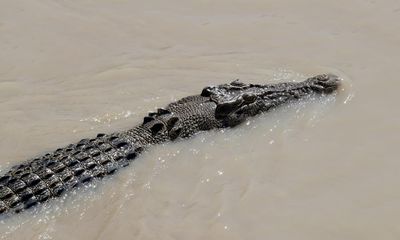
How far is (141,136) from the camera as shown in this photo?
544 centimetres

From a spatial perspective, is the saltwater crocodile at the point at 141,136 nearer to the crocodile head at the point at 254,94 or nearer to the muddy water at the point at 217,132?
the crocodile head at the point at 254,94

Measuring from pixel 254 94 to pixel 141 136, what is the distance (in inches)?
53.2

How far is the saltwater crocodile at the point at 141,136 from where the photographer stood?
4629 millimetres

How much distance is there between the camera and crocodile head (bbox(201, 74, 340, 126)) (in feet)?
19.1

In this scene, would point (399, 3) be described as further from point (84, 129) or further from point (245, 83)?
point (84, 129)

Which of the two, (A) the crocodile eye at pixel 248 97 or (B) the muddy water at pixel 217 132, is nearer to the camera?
(B) the muddy water at pixel 217 132

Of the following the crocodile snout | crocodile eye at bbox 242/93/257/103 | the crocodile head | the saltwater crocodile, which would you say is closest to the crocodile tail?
the saltwater crocodile

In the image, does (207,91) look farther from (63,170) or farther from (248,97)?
(63,170)

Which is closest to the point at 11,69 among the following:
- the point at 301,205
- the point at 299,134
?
the point at 299,134

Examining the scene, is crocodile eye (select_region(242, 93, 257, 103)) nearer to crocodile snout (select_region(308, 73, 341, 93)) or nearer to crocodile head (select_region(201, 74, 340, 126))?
crocodile head (select_region(201, 74, 340, 126))

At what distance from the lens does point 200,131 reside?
571 cm

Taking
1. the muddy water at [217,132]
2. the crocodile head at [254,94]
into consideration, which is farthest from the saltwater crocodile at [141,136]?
the muddy water at [217,132]

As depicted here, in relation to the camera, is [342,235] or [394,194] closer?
[342,235]

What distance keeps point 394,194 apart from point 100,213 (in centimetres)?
246
